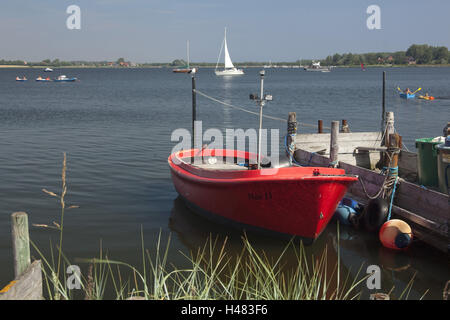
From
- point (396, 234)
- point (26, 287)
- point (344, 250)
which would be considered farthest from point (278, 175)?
point (26, 287)

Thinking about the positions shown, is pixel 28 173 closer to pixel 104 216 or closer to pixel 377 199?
pixel 104 216

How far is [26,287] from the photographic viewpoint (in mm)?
4773

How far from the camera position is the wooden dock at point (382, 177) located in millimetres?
8758

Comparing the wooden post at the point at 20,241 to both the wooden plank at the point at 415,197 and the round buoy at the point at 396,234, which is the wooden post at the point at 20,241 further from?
the wooden plank at the point at 415,197

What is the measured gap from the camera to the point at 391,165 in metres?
10.1

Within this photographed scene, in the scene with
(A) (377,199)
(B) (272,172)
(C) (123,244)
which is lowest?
(C) (123,244)

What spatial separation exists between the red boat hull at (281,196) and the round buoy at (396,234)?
3.55 ft

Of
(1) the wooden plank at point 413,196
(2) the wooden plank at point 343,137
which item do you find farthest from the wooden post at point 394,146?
(2) the wooden plank at point 343,137

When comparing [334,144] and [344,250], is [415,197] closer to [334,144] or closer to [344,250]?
[344,250]

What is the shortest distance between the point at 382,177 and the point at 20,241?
7673 millimetres

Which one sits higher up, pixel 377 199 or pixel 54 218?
pixel 377 199
